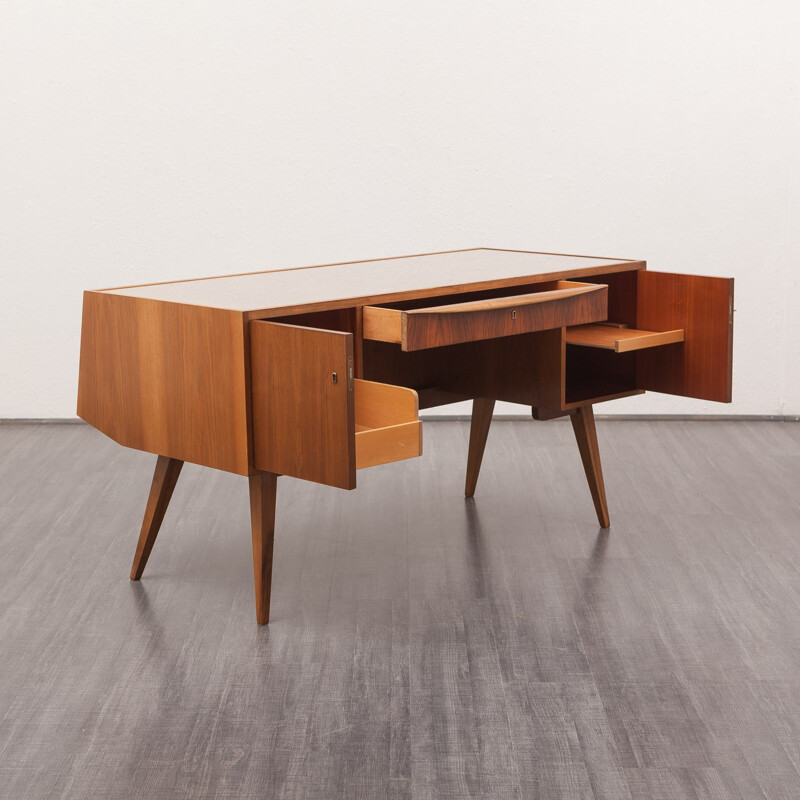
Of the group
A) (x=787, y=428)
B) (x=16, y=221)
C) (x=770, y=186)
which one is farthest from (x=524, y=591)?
(x=16, y=221)

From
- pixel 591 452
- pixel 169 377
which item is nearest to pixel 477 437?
pixel 591 452

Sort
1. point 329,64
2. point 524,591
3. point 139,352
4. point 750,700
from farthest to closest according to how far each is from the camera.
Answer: point 329,64 → point 524,591 → point 139,352 → point 750,700

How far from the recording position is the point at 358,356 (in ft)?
8.00

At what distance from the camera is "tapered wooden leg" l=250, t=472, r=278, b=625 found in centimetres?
235

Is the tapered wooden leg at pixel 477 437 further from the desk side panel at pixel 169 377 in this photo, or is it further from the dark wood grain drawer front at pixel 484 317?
the desk side panel at pixel 169 377

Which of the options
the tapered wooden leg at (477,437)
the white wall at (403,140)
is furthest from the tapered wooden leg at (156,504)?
the white wall at (403,140)

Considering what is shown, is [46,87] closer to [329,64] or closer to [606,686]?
[329,64]

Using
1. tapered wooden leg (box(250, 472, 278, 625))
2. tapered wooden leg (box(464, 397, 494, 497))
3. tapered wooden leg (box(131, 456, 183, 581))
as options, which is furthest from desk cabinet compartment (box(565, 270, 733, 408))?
tapered wooden leg (box(131, 456, 183, 581))

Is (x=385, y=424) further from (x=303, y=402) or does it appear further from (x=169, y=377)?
(x=169, y=377)

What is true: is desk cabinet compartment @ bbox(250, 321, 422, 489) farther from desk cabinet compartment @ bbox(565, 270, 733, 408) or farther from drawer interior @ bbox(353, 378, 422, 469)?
desk cabinet compartment @ bbox(565, 270, 733, 408)

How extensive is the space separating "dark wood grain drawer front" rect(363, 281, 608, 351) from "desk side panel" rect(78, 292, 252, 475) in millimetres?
319

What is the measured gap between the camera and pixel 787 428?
4.26m

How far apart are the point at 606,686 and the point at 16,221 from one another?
124 inches

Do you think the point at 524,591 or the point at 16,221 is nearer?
the point at 524,591
